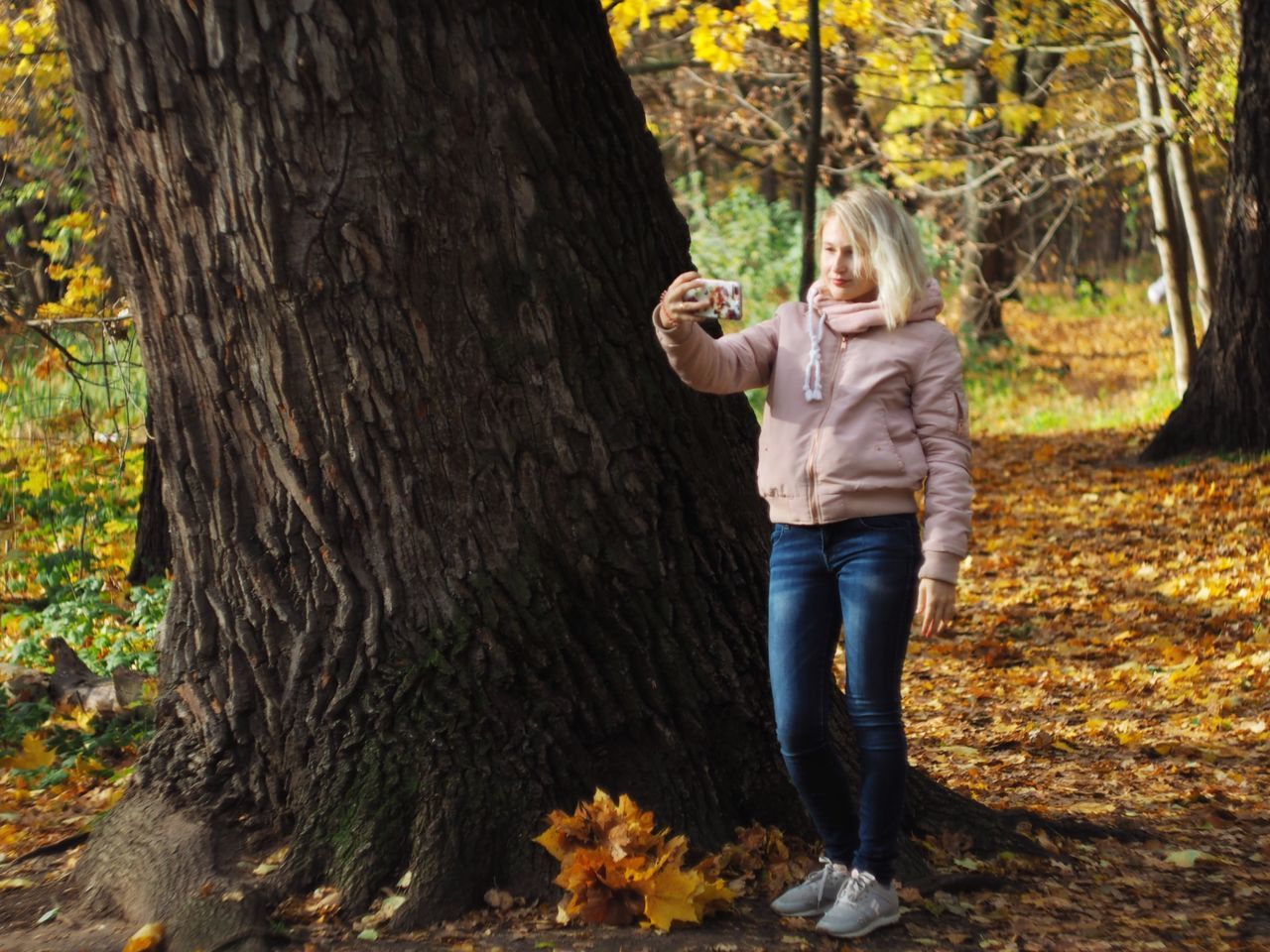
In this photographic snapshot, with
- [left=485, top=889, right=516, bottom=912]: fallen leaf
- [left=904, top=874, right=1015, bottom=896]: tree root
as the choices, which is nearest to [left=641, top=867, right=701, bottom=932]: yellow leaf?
[left=485, top=889, right=516, bottom=912]: fallen leaf

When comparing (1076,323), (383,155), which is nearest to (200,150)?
(383,155)

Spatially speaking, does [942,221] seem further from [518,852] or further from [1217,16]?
[518,852]

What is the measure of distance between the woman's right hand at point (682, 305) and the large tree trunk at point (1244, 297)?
7.45m

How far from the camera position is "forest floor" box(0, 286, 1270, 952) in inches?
132

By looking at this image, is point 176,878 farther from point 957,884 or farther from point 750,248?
point 750,248

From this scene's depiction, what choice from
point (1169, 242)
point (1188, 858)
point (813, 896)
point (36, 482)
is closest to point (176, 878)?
point (813, 896)

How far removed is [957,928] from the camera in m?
3.40

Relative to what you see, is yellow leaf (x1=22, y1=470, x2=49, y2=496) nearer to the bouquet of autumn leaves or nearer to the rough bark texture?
the rough bark texture

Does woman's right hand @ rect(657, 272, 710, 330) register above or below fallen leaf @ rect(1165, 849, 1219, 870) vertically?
above

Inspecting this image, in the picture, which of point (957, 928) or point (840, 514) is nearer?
point (840, 514)

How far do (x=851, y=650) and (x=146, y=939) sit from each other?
182cm

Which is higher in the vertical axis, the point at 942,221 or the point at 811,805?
the point at 942,221

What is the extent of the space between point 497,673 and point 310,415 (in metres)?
0.79

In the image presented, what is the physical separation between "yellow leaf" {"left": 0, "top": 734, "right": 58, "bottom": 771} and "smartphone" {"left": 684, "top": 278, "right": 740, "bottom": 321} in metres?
3.52
